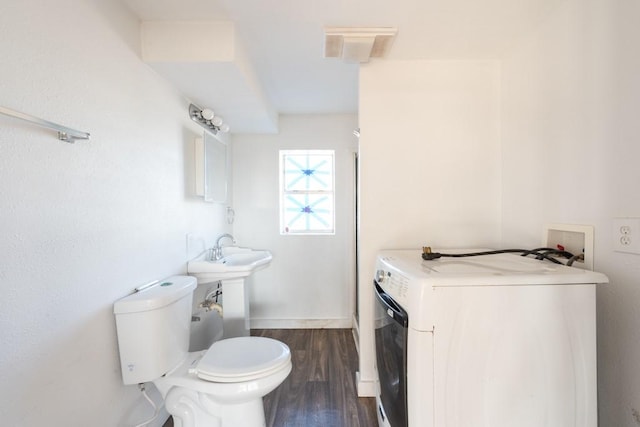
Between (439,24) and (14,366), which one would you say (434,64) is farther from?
(14,366)

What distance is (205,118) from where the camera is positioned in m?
1.96

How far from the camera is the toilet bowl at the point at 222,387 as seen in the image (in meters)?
1.21

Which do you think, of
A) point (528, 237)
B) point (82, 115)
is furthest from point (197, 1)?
point (528, 237)

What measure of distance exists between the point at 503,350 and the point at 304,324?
2.16 meters

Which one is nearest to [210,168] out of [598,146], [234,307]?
[234,307]

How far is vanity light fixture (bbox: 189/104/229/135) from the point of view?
1.91m

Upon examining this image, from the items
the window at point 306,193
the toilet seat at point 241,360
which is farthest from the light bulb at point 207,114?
the toilet seat at point 241,360

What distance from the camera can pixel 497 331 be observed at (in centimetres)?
88

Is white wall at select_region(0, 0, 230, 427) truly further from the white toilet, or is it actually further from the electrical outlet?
the electrical outlet

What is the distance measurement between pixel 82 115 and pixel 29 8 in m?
0.33

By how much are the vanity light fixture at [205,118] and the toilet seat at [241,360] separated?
1.49m

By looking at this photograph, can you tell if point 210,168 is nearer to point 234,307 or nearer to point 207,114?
point 207,114

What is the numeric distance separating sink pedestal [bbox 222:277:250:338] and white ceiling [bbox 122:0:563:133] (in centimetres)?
132

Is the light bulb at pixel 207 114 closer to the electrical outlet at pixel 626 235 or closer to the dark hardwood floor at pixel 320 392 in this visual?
the dark hardwood floor at pixel 320 392
